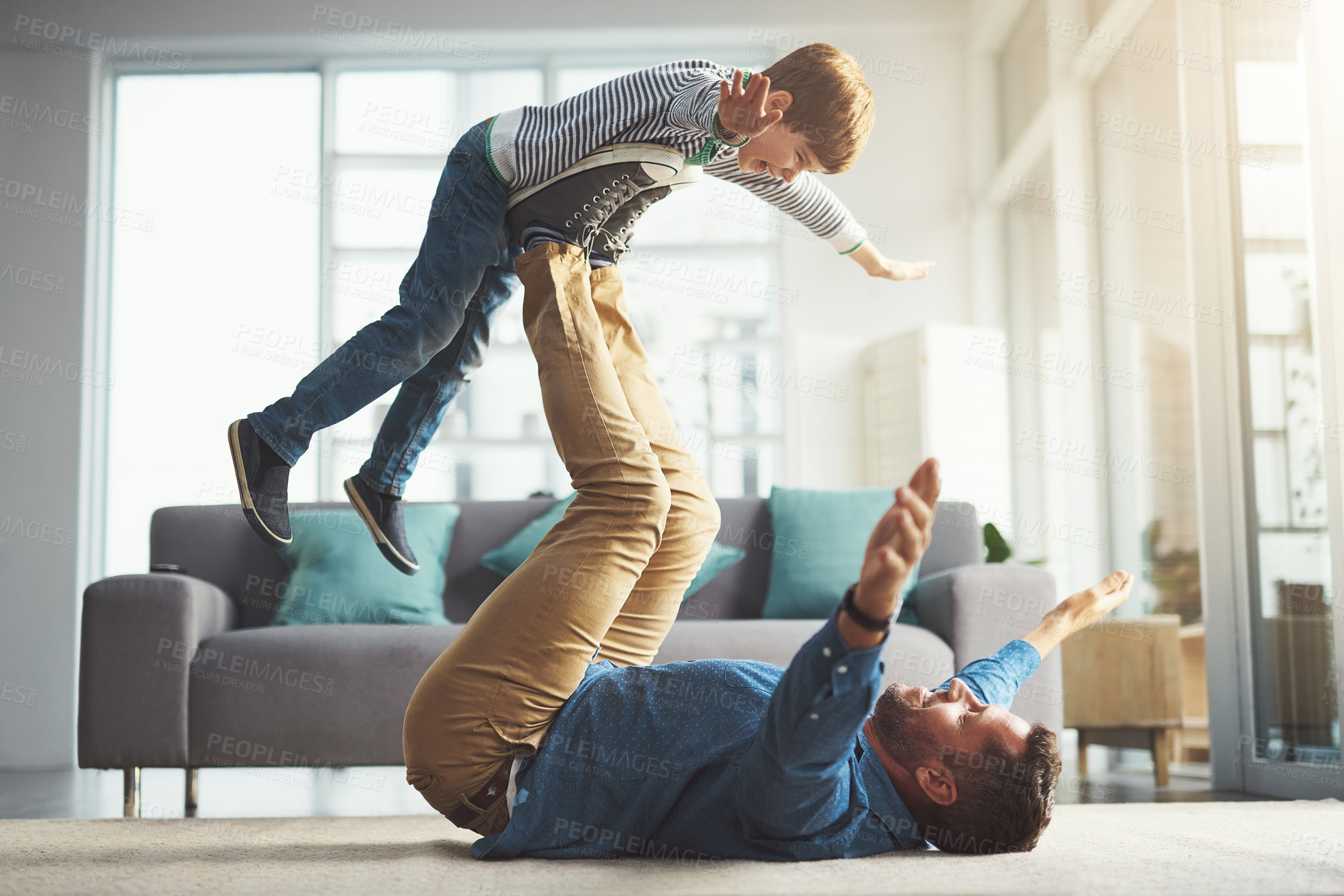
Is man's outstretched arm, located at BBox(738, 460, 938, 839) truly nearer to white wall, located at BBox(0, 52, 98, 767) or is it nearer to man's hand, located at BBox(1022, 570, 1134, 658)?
man's hand, located at BBox(1022, 570, 1134, 658)

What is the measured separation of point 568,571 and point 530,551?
1.77m

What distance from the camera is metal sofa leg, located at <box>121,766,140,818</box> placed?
8.21ft

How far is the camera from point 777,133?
1.60m

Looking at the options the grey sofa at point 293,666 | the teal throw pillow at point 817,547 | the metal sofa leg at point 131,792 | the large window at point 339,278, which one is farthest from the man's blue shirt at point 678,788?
the large window at point 339,278

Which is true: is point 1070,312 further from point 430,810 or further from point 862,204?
point 430,810

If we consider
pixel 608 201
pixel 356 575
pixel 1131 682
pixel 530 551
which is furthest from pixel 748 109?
pixel 1131 682

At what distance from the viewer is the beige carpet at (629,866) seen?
1.30m

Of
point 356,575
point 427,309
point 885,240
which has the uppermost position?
point 885,240

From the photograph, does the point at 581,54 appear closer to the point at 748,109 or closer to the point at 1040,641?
the point at 748,109

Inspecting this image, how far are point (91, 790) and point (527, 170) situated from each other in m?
2.95

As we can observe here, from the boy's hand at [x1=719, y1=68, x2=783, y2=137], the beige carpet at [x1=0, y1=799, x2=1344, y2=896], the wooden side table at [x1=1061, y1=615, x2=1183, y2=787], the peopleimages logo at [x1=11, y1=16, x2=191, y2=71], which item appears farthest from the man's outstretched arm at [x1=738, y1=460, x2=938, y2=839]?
the peopleimages logo at [x1=11, y1=16, x2=191, y2=71]

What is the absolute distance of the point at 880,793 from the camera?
147cm

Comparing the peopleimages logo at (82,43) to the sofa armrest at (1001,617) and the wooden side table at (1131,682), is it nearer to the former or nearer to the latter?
the sofa armrest at (1001,617)

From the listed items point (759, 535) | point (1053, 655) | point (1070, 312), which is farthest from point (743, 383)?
point (1053, 655)
